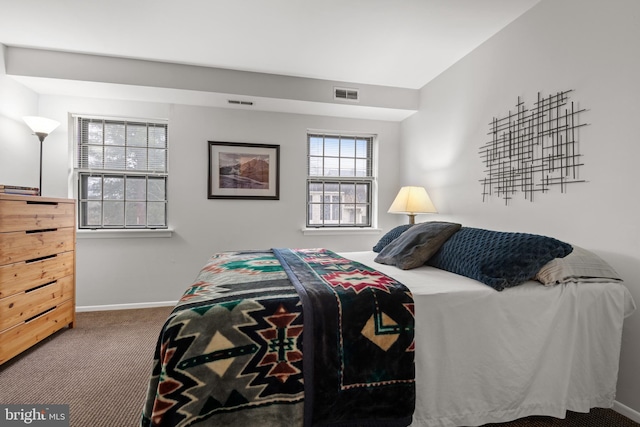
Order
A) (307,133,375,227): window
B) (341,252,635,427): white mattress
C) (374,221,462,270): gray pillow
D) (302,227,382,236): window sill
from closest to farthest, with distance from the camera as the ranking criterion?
(341,252,635,427): white mattress < (374,221,462,270): gray pillow < (302,227,382,236): window sill < (307,133,375,227): window

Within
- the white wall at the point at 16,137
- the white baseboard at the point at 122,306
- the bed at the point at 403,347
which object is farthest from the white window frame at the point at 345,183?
the white wall at the point at 16,137

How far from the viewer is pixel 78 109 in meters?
3.13

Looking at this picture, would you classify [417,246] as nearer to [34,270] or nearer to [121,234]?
[34,270]

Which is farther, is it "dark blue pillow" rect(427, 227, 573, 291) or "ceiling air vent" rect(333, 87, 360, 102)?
"ceiling air vent" rect(333, 87, 360, 102)

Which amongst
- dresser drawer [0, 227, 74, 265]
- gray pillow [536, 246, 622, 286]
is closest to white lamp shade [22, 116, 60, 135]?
dresser drawer [0, 227, 74, 265]

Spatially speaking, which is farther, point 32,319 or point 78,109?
point 78,109

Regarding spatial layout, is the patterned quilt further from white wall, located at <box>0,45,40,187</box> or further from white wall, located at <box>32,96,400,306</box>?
white wall, located at <box>0,45,40,187</box>

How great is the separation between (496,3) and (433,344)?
2305mm

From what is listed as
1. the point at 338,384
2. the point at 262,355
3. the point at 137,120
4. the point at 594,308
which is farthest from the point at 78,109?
the point at 594,308

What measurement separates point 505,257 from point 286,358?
1218mm

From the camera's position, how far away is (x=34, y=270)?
2275mm

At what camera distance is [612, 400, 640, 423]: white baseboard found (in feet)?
5.07

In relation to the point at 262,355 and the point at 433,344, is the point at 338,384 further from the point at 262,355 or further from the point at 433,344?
the point at 433,344

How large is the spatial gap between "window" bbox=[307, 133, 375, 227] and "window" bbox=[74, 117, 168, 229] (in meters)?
1.76
